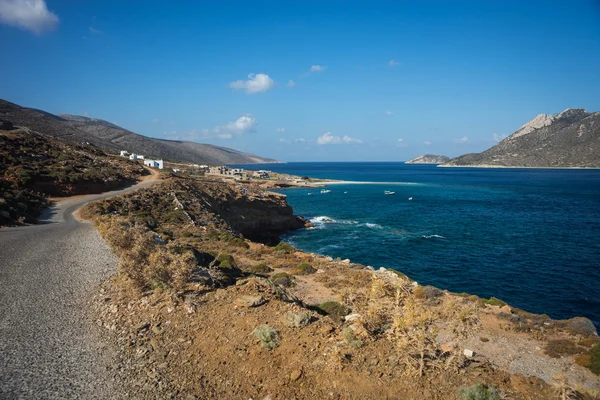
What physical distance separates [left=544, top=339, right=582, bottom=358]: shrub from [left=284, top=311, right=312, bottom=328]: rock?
944 cm

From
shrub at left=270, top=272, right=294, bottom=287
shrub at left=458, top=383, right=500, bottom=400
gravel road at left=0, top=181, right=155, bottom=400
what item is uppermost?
shrub at left=458, top=383, right=500, bottom=400

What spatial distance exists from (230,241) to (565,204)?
236ft

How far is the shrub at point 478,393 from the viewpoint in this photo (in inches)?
223

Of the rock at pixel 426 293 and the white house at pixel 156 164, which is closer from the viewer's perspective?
the rock at pixel 426 293

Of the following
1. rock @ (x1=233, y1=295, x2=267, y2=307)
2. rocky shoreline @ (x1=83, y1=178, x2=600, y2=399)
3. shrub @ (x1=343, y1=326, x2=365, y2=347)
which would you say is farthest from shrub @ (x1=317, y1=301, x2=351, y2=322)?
shrub @ (x1=343, y1=326, x2=365, y2=347)

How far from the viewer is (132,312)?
9.55m

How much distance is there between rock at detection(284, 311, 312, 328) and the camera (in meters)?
8.59

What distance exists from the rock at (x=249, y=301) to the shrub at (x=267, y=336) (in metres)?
1.45

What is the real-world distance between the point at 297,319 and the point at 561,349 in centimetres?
1039

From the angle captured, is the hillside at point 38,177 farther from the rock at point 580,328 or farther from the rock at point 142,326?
the rock at point 580,328

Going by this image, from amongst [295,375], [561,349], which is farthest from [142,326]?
[561,349]

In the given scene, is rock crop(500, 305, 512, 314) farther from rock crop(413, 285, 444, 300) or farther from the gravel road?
the gravel road

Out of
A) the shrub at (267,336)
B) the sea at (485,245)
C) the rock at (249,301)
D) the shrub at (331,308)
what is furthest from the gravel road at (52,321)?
the sea at (485,245)

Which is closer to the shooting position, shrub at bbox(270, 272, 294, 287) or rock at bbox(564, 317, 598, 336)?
rock at bbox(564, 317, 598, 336)
